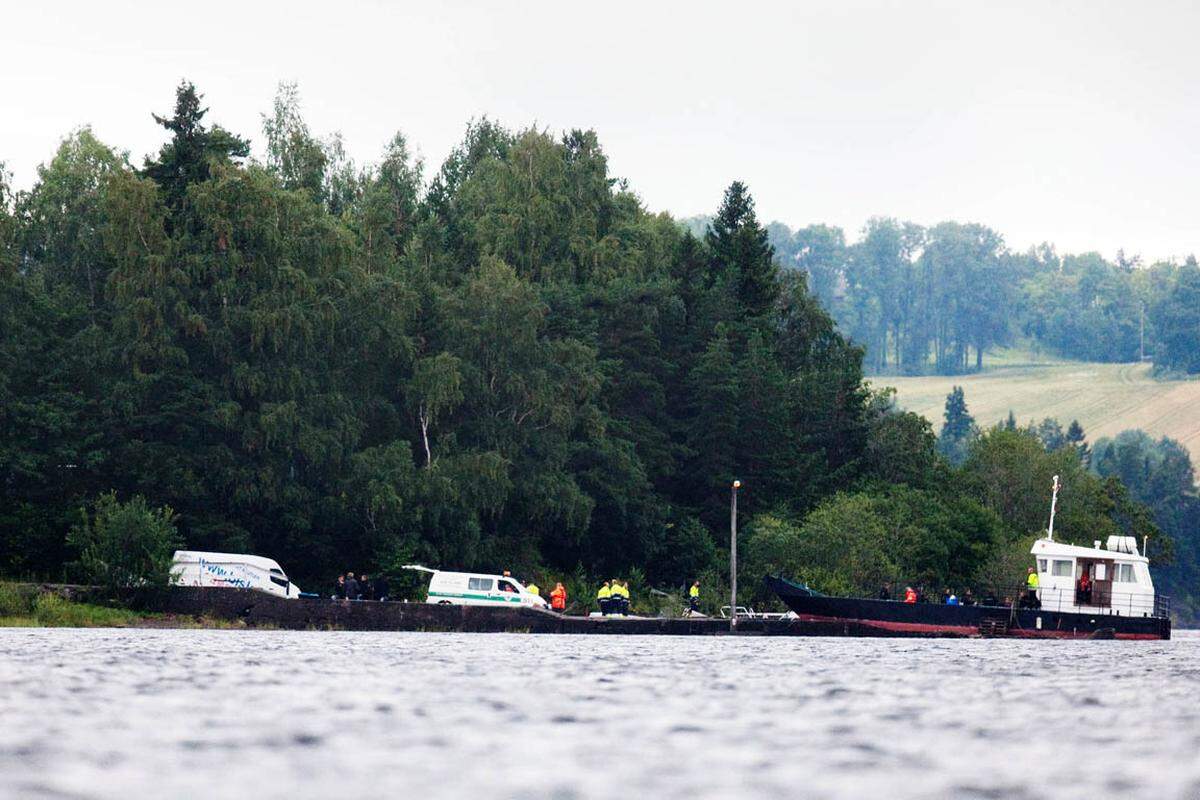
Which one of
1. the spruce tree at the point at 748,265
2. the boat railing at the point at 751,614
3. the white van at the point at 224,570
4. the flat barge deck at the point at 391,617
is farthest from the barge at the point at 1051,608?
the spruce tree at the point at 748,265

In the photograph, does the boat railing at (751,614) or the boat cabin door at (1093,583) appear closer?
the boat railing at (751,614)

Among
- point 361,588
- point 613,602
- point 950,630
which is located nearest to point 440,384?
point 361,588

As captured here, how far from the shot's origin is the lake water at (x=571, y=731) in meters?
10.8

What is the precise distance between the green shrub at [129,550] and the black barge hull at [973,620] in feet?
70.5

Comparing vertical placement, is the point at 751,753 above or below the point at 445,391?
below

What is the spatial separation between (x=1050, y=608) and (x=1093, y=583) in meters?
2.00

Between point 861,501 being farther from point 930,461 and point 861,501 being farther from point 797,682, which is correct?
point 797,682

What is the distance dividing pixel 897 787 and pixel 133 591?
45010mm

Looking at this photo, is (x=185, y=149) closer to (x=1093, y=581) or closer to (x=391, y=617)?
(x=391, y=617)

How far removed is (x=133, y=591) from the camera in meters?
52.9

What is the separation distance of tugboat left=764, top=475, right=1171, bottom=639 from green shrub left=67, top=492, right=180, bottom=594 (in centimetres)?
2111

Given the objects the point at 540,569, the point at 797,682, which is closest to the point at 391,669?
the point at 797,682

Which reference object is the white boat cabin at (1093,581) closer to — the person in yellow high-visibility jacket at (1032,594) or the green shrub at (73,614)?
the person in yellow high-visibility jacket at (1032,594)

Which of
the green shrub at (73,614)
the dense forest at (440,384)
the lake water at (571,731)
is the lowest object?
the lake water at (571,731)
